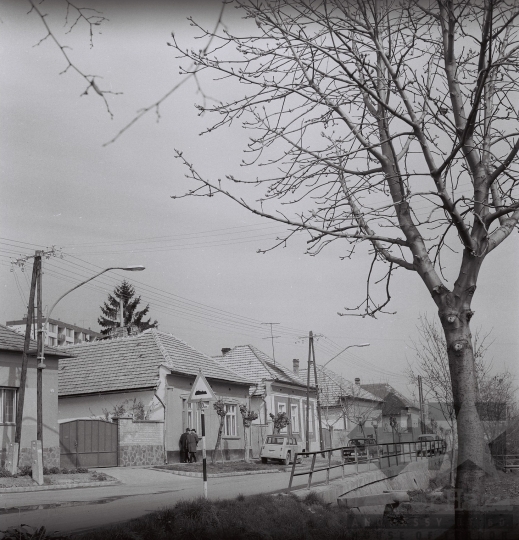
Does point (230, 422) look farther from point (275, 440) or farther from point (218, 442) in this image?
point (218, 442)

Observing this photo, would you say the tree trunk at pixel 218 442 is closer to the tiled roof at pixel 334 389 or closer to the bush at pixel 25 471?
the bush at pixel 25 471

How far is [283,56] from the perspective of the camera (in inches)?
381

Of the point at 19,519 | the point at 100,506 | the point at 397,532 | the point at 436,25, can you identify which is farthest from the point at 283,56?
the point at 100,506

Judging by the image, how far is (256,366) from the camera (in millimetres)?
49250

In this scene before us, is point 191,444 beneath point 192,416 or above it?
beneath

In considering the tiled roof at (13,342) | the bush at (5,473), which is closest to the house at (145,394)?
the tiled roof at (13,342)

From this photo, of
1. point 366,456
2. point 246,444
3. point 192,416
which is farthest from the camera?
point 246,444

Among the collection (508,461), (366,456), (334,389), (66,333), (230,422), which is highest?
(66,333)

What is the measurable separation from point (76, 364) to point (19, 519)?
26.9m

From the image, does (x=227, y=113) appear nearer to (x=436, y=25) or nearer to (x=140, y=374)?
(x=436, y=25)

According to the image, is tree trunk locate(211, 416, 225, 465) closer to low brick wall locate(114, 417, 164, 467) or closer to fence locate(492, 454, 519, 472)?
low brick wall locate(114, 417, 164, 467)

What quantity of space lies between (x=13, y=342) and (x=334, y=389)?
44.1 metres

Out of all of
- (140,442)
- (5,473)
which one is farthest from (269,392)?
(5,473)

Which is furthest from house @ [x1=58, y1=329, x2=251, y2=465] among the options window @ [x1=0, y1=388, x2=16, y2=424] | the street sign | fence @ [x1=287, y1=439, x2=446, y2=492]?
the street sign
